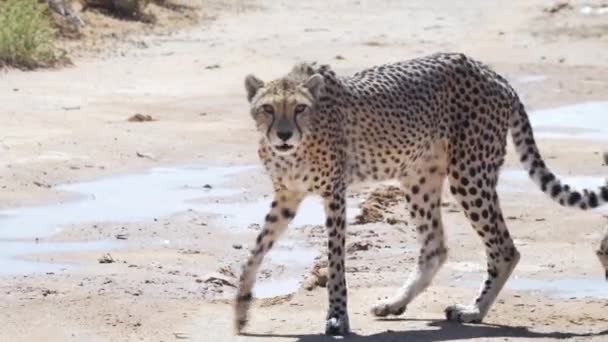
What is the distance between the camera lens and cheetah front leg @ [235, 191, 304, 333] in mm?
8844

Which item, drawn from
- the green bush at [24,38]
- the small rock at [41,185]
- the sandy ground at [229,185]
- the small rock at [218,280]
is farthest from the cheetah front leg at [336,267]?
the green bush at [24,38]

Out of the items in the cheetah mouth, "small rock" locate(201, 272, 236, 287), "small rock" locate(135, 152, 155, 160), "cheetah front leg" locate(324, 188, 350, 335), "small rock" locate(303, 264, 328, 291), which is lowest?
"small rock" locate(135, 152, 155, 160)

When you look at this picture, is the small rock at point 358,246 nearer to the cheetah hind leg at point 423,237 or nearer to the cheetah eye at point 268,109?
the cheetah hind leg at point 423,237

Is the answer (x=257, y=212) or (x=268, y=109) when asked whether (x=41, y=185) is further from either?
(x=268, y=109)

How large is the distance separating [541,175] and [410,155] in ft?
2.62

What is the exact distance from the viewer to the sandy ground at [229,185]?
9016 millimetres

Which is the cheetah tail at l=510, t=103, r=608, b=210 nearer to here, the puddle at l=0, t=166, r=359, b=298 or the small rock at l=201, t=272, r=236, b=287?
the puddle at l=0, t=166, r=359, b=298

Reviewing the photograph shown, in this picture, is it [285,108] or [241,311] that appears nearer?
[285,108]

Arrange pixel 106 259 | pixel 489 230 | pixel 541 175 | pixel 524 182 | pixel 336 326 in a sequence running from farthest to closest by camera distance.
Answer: pixel 524 182 → pixel 106 259 → pixel 541 175 → pixel 489 230 → pixel 336 326

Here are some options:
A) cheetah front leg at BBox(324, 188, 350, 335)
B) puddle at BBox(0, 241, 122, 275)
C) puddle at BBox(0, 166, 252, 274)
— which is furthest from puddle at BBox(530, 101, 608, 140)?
cheetah front leg at BBox(324, 188, 350, 335)

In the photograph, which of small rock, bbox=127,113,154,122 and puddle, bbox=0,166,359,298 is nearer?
puddle, bbox=0,166,359,298

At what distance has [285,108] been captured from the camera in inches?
327

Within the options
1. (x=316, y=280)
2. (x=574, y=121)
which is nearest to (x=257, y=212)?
(x=316, y=280)

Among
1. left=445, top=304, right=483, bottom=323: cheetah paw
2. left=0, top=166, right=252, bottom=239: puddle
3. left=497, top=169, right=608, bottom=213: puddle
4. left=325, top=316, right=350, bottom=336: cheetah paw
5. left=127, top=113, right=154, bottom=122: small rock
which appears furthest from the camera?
left=127, top=113, right=154, bottom=122: small rock
